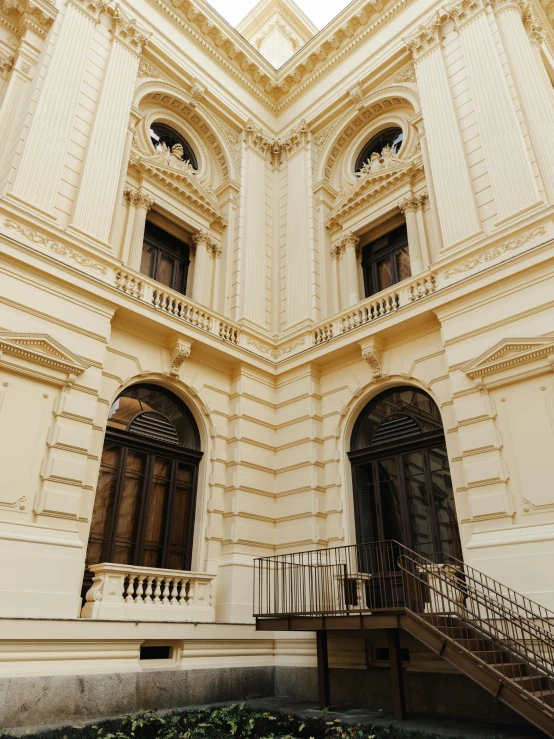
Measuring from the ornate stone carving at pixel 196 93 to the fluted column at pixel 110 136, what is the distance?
193cm

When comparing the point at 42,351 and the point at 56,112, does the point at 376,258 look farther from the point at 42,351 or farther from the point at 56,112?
the point at 42,351

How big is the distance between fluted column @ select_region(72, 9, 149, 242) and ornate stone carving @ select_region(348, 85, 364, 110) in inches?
251

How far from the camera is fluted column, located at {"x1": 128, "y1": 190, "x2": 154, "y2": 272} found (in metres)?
14.3

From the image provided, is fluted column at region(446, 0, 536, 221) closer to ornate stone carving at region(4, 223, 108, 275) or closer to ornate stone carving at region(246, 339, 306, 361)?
ornate stone carving at region(246, 339, 306, 361)

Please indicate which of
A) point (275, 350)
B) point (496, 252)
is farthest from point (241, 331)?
point (496, 252)

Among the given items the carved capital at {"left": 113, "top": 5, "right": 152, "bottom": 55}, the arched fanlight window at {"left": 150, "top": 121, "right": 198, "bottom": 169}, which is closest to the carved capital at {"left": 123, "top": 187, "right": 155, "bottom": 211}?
the arched fanlight window at {"left": 150, "top": 121, "right": 198, "bottom": 169}

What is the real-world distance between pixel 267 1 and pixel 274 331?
72.2ft

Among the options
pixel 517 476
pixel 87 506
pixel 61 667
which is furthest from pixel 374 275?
pixel 61 667

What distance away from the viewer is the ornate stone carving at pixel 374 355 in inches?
500

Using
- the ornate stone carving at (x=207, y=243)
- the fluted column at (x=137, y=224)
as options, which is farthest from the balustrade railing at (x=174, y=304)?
the ornate stone carving at (x=207, y=243)

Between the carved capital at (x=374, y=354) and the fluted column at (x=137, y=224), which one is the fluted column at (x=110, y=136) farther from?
the carved capital at (x=374, y=354)

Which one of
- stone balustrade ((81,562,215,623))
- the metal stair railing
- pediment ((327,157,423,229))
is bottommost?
the metal stair railing

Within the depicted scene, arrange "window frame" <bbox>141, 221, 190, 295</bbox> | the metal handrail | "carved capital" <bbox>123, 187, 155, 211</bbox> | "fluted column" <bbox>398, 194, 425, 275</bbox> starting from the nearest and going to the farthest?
the metal handrail, "fluted column" <bbox>398, 194, 425, 275</bbox>, "carved capital" <bbox>123, 187, 155, 211</bbox>, "window frame" <bbox>141, 221, 190, 295</bbox>

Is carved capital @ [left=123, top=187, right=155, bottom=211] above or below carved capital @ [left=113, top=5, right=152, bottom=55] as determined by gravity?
below
